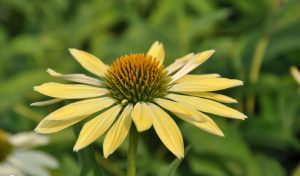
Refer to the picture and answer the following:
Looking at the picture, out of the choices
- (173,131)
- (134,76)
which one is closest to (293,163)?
(134,76)

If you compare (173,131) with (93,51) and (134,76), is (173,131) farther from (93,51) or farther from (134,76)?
(93,51)

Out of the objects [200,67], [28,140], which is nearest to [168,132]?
[28,140]

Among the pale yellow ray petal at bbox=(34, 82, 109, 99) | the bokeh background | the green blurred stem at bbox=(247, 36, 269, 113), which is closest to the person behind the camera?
the pale yellow ray petal at bbox=(34, 82, 109, 99)

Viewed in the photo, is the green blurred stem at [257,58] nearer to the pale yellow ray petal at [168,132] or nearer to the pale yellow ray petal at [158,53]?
the pale yellow ray petal at [158,53]

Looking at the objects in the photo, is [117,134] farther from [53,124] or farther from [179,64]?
[179,64]

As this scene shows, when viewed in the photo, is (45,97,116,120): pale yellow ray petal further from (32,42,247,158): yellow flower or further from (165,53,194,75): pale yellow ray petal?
(165,53,194,75): pale yellow ray petal

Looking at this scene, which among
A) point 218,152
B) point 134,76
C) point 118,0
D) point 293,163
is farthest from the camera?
point 118,0

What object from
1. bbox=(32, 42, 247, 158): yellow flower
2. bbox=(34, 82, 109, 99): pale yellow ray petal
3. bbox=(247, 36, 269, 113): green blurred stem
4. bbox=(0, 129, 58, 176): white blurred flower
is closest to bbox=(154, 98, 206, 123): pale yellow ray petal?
bbox=(32, 42, 247, 158): yellow flower
